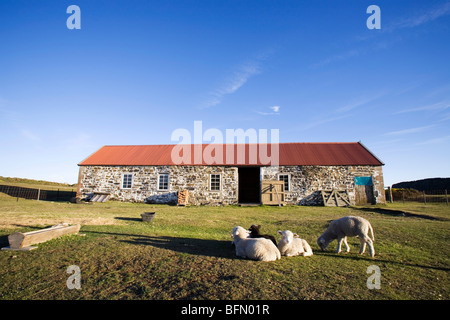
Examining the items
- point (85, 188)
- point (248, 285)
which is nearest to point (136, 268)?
point (248, 285)

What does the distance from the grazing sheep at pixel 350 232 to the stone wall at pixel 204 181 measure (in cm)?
1468

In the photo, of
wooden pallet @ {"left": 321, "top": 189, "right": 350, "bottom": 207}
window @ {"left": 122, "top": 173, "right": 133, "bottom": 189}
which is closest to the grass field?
wooden pallet @ {"left": 321, "top": 189, "right": 350, "bottom": 207}

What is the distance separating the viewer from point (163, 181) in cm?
2314

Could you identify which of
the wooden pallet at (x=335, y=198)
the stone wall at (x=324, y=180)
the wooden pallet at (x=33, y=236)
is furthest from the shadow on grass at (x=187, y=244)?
the wooden pallet at (x=335, y=198)

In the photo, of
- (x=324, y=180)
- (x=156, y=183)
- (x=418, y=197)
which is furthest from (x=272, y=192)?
(x=418, y=197)

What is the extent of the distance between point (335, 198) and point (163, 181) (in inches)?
647

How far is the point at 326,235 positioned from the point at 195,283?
468 cm

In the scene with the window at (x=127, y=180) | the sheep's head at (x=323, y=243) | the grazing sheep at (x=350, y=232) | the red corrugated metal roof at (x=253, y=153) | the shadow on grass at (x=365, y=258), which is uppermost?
the red corrugated metal roof at (x=253, y=153)

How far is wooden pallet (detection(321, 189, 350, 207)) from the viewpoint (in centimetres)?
2086

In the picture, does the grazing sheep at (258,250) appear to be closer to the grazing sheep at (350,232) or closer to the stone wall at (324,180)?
the grazing sheep at (350,232)

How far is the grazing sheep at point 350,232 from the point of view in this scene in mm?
6652

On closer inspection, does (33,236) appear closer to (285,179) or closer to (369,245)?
(369,245)

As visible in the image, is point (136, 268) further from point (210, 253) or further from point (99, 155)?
point (99, 155)

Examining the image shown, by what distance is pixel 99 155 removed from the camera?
85.4ft
